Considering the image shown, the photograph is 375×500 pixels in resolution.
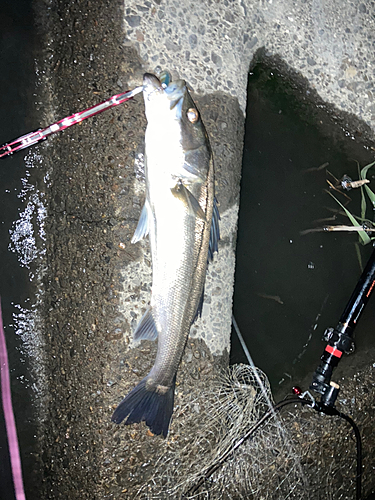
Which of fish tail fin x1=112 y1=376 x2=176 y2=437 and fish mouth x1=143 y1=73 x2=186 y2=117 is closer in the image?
fish mouth x1=143 y1=73 x2=186 y2=117

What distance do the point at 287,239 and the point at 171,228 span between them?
1328mm

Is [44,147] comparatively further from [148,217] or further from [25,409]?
[25,409]

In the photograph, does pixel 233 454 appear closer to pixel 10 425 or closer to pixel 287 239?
pixel 10 425

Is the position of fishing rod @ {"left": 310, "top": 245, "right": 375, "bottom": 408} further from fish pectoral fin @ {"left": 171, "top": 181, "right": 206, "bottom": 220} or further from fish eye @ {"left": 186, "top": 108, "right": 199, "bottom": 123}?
fish eye @ {"left": 186, "top": 108, "right": 199, "bottom": 123}

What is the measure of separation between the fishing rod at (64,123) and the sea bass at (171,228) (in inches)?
10.6

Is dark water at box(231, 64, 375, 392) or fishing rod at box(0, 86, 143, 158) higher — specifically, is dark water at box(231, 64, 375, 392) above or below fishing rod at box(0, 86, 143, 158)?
below

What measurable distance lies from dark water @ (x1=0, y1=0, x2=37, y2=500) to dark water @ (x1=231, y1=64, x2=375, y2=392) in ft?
4.81

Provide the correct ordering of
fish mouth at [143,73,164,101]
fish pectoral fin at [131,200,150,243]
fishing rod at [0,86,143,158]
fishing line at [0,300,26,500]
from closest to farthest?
fish mouth at [143,73,164,101] < fish pectoral fin at [131,200,150,243] < fishing rod at [0,86,143,158] < fishing line at [0,300,26,500]

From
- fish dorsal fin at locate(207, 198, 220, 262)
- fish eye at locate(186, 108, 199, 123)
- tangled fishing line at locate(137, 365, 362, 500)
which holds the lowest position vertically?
tangled fishing line at locate(137, 365, 362, 500)

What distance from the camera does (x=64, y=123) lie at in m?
2.13

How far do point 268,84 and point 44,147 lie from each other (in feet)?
5.65

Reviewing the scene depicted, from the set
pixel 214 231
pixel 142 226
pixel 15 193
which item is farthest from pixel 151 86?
pixel 15 193

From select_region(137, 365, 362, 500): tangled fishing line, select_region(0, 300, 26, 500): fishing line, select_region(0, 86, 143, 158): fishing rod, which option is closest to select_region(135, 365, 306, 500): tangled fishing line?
select_region(137, 365, 362, 500): tangled fishing line

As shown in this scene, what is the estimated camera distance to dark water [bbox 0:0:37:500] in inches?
91.2
